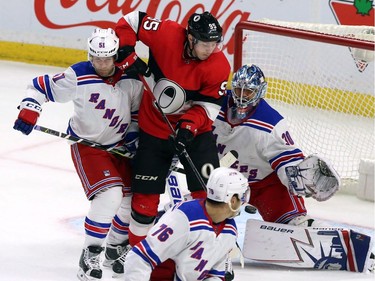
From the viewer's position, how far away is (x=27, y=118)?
4.23m

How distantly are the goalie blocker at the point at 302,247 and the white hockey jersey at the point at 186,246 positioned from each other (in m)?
1.09

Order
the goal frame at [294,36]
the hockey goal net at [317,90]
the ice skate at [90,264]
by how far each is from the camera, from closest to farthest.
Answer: the ice skate at [90,264] < the goal frame at [294,36] < the hockey goal net at [317,90]

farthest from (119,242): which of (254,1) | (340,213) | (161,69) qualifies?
(254,1)

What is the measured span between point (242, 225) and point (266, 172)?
55cm

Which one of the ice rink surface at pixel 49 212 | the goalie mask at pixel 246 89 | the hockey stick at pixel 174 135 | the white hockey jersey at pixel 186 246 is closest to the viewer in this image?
the white hockey jersey at pixel 186 246

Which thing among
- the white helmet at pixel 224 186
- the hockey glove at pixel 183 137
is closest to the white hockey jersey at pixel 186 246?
the white helmet at pixel 224 186

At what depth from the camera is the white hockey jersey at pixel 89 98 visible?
14.2 feet

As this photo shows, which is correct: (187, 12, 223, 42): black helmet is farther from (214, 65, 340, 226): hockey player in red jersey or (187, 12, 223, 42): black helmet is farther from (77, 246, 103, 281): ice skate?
(77, 246, 103, 281): ice skate

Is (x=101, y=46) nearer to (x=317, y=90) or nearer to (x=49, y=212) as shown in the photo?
(x=49, y=212)

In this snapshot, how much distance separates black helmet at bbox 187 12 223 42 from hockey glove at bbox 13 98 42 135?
0.70 m

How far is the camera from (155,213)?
4402mm

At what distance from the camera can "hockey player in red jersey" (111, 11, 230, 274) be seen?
172 inches

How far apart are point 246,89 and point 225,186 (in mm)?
1203

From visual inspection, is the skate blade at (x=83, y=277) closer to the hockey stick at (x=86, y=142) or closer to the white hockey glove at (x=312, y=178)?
the hockey stick at (x=86, y=142)
